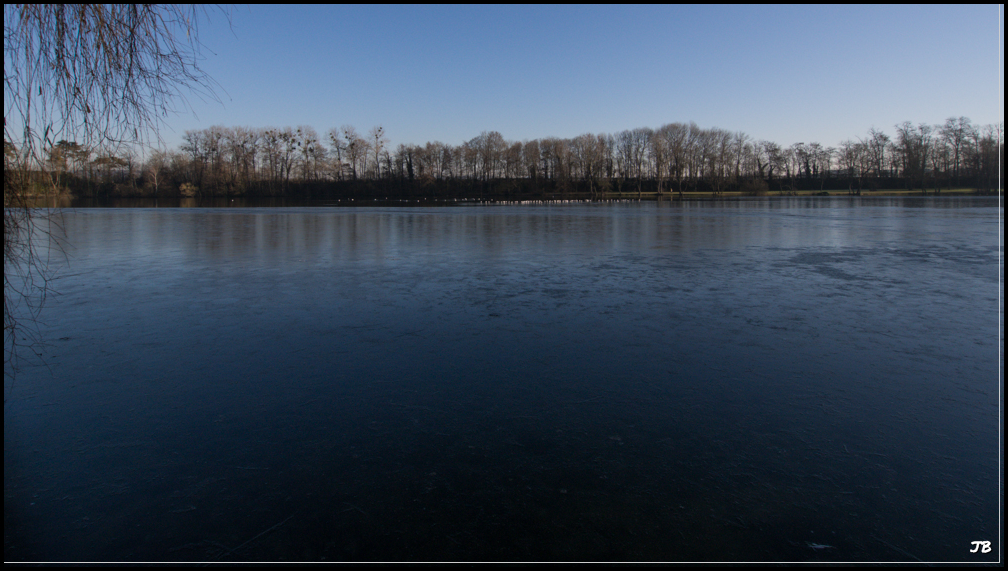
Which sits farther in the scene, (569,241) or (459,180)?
(459,180)

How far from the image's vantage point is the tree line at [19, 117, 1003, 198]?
81.9 metres

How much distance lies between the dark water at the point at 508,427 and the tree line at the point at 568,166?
75.0m

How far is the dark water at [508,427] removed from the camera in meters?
2.64

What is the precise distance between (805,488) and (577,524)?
132 centimetres

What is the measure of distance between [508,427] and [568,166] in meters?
85.5

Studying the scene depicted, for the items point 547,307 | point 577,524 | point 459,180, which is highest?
point 459,180

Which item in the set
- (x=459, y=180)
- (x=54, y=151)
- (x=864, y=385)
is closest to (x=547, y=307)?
(x=864, y=385)

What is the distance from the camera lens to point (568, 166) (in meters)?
86.3

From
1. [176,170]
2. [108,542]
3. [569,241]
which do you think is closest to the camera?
[108,542]

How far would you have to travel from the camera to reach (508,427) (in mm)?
3695

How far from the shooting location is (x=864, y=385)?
14.6 ft

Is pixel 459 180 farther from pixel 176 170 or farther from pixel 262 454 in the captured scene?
pixel 262 454

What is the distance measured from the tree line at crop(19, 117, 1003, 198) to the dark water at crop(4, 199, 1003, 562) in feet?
246

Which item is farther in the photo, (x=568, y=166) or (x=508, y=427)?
(x=568, y=166)
